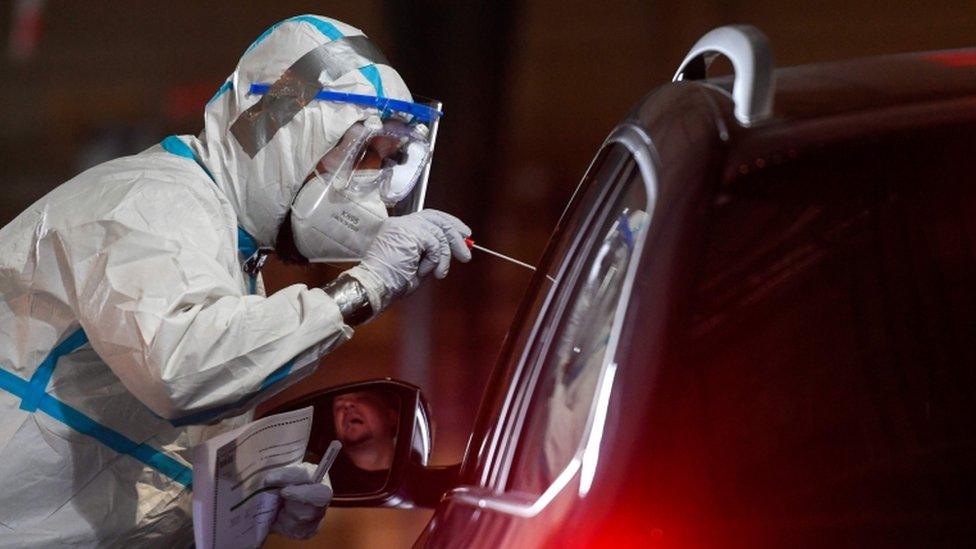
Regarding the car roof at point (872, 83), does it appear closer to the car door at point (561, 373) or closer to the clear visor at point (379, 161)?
the car door at point (561, 373)

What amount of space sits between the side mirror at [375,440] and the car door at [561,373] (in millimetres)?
561

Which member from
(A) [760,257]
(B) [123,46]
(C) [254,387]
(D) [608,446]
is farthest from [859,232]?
(B) [123,46]

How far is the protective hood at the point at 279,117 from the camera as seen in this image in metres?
2.69

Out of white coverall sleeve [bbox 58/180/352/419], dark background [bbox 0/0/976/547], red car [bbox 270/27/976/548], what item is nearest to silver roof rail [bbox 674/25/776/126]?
red car [bbox 270/27/976/548]

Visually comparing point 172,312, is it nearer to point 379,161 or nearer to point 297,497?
point 297,497

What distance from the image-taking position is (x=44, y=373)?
240cm

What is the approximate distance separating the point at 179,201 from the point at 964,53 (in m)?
1.32

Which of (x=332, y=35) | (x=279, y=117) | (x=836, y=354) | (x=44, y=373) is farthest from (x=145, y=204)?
(x=836, y=354)

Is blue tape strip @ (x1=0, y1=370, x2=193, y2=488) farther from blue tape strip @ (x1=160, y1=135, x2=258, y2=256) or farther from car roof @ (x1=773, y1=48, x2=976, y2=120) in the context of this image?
car roof @ (x1=773, y1=48, x2=976, y2=120)

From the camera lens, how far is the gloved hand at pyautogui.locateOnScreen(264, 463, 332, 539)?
2469 mm

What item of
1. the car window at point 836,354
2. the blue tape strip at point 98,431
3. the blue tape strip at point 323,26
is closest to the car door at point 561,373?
the car window at point 836,354

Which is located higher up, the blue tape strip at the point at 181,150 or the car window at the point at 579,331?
the blue tape strip at the point at 181,150

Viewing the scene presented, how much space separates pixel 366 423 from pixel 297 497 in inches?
8.2

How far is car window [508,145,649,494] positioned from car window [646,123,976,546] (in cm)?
15
